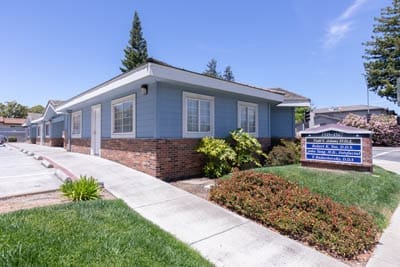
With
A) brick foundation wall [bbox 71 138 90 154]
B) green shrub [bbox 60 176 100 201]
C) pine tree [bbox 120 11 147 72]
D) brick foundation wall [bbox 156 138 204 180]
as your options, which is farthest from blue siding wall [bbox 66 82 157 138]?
pine tree [bbox 120 11 147 72]

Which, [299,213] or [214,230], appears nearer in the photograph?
[214,230]

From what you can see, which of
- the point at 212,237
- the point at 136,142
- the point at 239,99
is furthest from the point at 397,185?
the point at 136,142

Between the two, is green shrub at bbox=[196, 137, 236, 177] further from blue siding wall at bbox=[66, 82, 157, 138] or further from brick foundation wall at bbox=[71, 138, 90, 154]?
brick foundation wall at bbox=[71, 138, 90, 154]

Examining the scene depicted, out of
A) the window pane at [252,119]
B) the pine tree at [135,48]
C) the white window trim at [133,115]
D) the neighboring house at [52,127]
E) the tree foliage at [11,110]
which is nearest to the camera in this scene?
the white window trim at [133,115]

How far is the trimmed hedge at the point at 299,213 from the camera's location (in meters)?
3.97

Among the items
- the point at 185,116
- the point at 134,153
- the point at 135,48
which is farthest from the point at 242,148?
the point at 135,48

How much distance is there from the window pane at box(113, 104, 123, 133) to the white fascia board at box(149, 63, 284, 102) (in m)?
3.73

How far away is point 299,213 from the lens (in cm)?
464

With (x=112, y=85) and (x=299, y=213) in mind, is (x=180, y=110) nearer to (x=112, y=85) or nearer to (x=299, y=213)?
(x=112, y=85)

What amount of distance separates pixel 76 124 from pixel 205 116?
10363 mm

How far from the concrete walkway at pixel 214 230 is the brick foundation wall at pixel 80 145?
7629 millimetres

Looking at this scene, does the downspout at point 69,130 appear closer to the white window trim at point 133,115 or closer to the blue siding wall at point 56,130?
the blue siding wall at point 56,130

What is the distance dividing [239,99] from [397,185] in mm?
6748

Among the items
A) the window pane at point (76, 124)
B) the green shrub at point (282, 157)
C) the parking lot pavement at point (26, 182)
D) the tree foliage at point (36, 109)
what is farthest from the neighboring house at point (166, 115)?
the tree foliage at point (36, 109)
